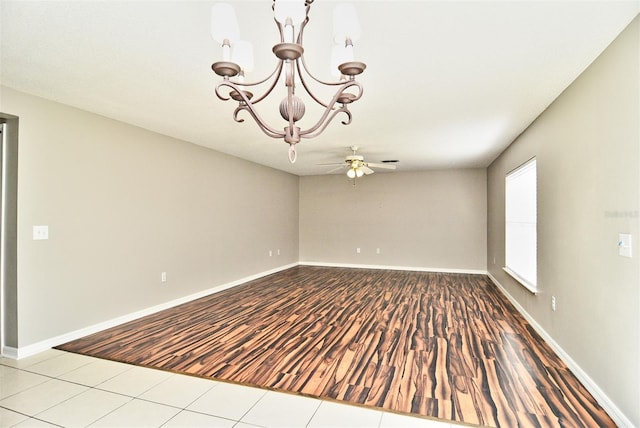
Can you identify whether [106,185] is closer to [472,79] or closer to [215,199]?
[215,199]

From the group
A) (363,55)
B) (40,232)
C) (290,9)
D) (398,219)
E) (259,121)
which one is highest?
(363,55)

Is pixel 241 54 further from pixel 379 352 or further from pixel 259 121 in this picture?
pixel 379 352

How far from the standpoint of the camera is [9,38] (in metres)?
2.00

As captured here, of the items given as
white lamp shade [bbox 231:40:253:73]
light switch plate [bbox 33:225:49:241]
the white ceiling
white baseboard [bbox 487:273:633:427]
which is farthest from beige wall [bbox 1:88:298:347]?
white baseboard [bbox 487:273:633:427]

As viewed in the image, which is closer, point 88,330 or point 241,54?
point 241,54

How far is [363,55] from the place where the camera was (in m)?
2.21

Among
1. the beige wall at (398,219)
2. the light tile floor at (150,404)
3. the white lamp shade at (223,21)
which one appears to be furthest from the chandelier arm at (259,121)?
the beige wall at (398,219)

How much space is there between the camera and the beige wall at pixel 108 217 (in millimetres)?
2980

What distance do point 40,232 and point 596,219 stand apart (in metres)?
4.59

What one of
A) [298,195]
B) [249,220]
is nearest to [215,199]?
[249,220]

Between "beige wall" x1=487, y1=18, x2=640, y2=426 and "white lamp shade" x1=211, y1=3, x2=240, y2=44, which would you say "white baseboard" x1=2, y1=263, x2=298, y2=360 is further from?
"beige wall" x1=487, y1=18, x2=640, y2=426

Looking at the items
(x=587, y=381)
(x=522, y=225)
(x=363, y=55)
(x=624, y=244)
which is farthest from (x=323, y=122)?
(x=522, y=225)

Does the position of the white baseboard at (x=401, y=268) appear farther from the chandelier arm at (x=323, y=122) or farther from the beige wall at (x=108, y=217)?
the chandelier arm at (x=323, y=122)

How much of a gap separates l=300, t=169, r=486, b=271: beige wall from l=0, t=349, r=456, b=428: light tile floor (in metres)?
5.83
